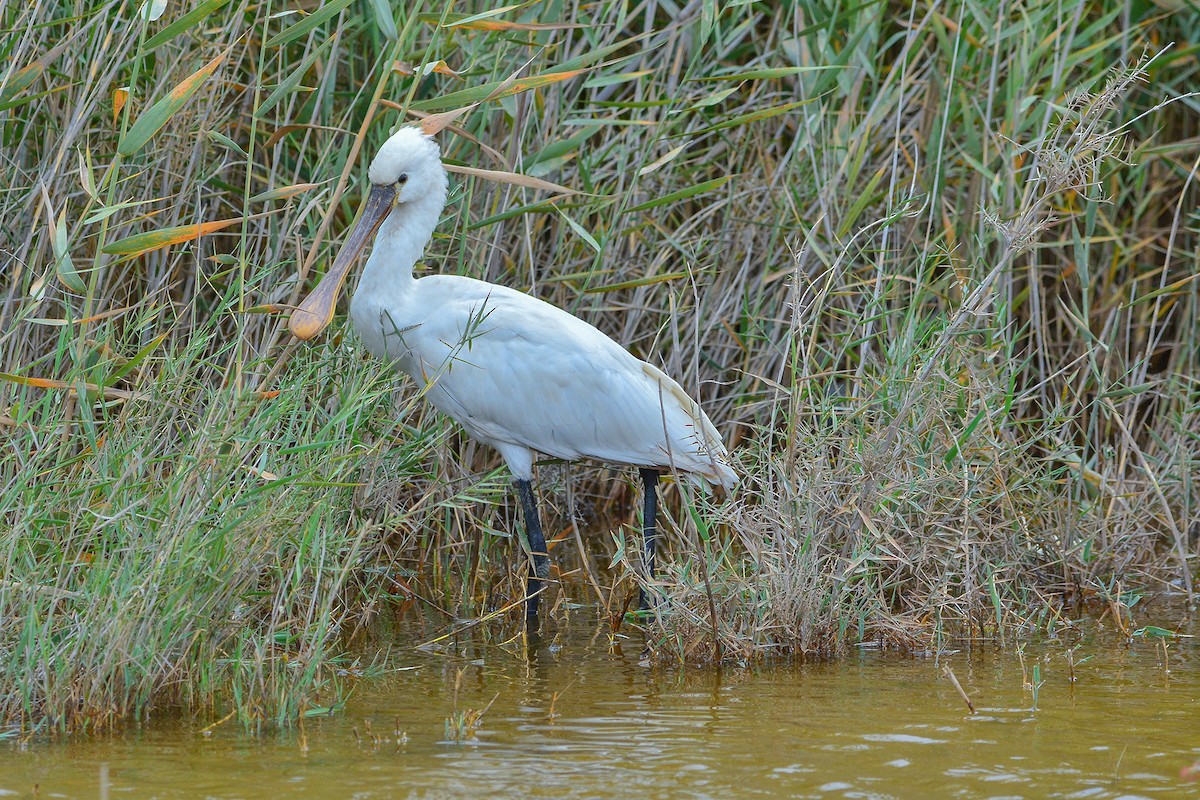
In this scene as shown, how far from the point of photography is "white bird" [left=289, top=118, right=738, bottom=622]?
5.83m

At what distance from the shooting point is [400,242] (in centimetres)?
593

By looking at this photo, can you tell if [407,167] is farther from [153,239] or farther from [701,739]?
[701,739]

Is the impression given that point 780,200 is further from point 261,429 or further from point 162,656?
point 162,656

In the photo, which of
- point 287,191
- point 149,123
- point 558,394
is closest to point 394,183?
point 287,191

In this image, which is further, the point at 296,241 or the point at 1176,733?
the point at 296,241

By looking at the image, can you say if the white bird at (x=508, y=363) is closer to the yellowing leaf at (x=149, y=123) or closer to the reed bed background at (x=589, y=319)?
the reed bed background at (x=589, y=319)

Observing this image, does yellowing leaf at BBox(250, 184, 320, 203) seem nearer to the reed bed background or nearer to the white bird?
the reed bed background

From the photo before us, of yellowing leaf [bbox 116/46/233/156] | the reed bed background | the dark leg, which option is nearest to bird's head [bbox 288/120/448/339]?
the reed bed background

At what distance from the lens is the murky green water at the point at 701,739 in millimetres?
3713

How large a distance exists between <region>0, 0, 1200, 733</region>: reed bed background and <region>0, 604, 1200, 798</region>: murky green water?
0.20 metres

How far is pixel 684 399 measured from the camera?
607cm

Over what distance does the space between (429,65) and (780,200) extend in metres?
2.20

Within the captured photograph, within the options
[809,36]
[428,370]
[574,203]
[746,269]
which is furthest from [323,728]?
[809,36]

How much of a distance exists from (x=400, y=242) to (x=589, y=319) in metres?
1.38
